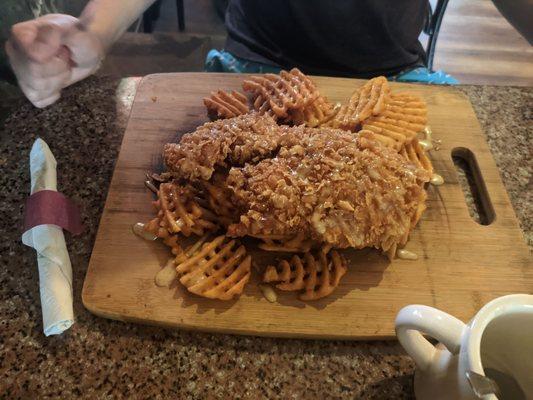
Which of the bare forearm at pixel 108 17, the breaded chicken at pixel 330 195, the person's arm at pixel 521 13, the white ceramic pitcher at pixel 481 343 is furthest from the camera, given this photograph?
the person's arm at pixel 521 13

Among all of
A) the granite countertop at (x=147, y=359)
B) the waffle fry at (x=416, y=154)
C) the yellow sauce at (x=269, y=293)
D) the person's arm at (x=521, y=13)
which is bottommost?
the granite countertop at (x=147, y=359)

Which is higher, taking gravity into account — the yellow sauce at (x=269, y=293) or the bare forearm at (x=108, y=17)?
the bare forearm at (x=108, y=17)

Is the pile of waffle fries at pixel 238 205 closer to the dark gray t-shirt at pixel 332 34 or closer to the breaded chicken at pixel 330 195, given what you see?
the breaded chicken at pixel 330 195

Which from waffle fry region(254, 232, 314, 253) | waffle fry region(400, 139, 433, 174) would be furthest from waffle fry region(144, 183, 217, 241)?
waffle fry region(400, 139, 433, 174)

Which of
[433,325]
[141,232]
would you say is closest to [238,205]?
[141,232]

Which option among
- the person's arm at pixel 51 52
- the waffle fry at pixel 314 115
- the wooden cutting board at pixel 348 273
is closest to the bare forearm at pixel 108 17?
the person's arm at pixel 51 52

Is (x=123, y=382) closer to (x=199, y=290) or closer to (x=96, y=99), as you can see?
(x=199, y=290)
